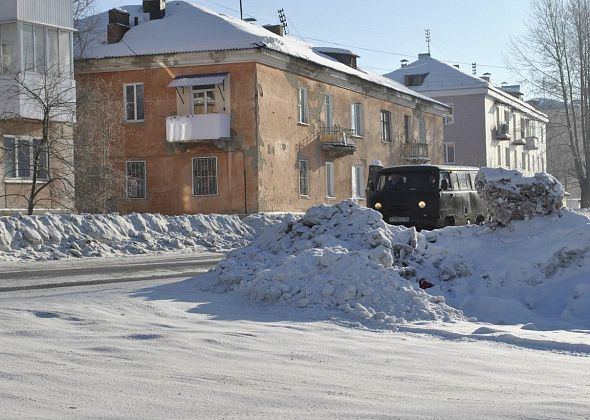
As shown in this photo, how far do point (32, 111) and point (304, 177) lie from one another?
15.3 metres

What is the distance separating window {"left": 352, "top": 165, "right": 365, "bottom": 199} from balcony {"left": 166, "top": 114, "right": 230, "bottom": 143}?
10815mm

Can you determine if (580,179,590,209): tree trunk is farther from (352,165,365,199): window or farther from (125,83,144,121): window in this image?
(125,83,144,121): window

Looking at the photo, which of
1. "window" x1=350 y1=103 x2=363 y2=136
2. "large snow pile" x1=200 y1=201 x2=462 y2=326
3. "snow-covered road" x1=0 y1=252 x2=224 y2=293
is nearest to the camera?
"large snow pile" x1=200 y1=201 x2=462 y2=326

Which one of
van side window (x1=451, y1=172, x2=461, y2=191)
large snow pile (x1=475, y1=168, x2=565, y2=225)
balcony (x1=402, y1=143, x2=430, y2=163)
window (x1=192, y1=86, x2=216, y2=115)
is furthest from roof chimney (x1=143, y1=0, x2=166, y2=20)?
large snow pile (x1=475, y1=168, x2=565, y2=225)

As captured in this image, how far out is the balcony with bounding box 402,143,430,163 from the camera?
54.2 meters

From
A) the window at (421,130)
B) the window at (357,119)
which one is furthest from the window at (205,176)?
the window at (421,130)

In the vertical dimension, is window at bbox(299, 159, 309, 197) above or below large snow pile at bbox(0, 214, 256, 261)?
above

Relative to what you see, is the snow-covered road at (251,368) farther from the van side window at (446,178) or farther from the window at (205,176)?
the window at (205,176)

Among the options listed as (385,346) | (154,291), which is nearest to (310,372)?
(385,346)

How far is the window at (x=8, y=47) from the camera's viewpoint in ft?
97.5

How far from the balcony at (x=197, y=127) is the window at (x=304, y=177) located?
15.8 ft

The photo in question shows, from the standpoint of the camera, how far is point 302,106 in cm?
4247

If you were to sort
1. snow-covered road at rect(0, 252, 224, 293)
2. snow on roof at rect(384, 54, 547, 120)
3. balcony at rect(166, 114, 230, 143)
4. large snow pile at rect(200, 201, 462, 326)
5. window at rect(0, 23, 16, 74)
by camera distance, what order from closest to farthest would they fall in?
1. large snow pile at rect(200, 201, 462, 326)
2. snow-covered road at rect(0, 252, 224, 293)
3. window at rect(0, 23, 16, 74)
4. balcony at rect(166, 114, 230, 143)
5. snow on roof at rect(384, 54, 547, 120)

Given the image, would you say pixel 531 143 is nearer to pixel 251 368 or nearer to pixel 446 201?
pixel 446 201
